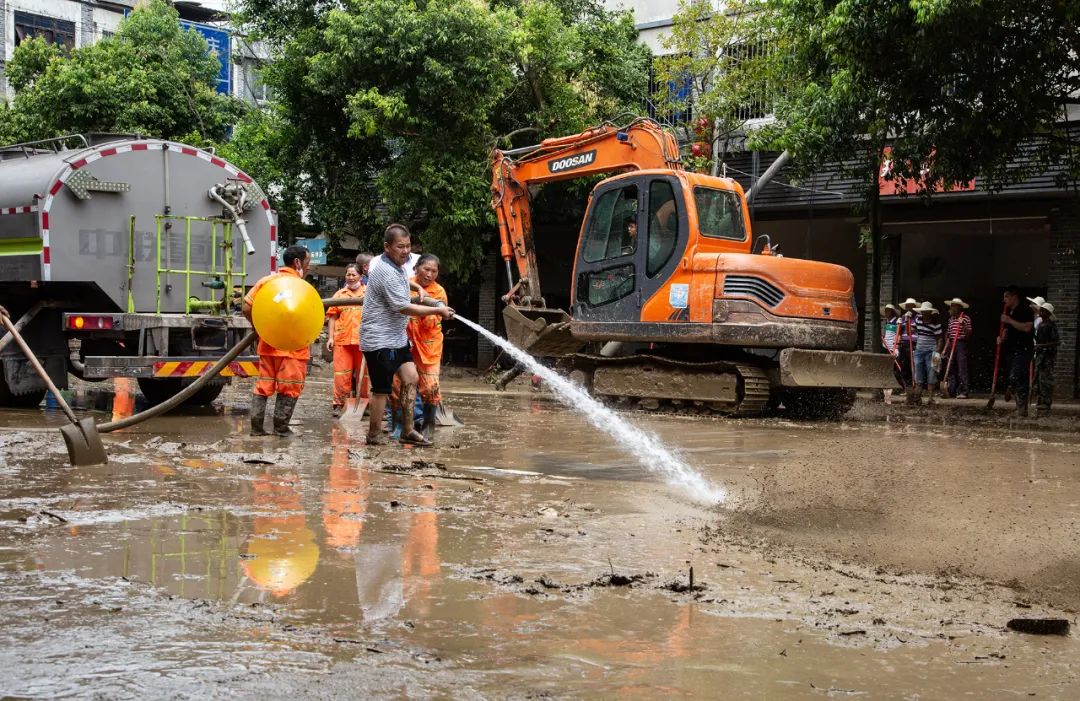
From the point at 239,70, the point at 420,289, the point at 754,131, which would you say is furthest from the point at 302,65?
the point at 239,70

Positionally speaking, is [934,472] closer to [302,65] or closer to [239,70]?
[302,65]

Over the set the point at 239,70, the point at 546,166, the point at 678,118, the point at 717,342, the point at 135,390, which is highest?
the point at 239,70

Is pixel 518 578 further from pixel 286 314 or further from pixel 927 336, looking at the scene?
pixel 927 336

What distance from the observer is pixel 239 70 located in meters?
40.7

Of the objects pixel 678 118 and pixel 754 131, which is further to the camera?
pixel 678 118

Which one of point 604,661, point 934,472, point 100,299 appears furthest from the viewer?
point 100,299

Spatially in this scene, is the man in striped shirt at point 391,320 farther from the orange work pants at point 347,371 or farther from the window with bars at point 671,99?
the window with bars at point 671,99

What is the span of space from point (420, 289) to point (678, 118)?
14259 mm

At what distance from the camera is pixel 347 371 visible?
41.8 feet

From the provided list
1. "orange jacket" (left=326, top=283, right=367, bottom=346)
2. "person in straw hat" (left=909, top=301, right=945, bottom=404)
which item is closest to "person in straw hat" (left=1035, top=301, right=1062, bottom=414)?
"person in straw hat" (left=909, top=301, right=945, bottom=404)

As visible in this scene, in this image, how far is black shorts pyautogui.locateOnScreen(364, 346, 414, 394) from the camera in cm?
1005

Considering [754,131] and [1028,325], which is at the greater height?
[754,131]

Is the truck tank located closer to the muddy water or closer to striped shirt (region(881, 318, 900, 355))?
the muddy water

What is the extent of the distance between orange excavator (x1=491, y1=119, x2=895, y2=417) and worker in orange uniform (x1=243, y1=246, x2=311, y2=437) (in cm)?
553
